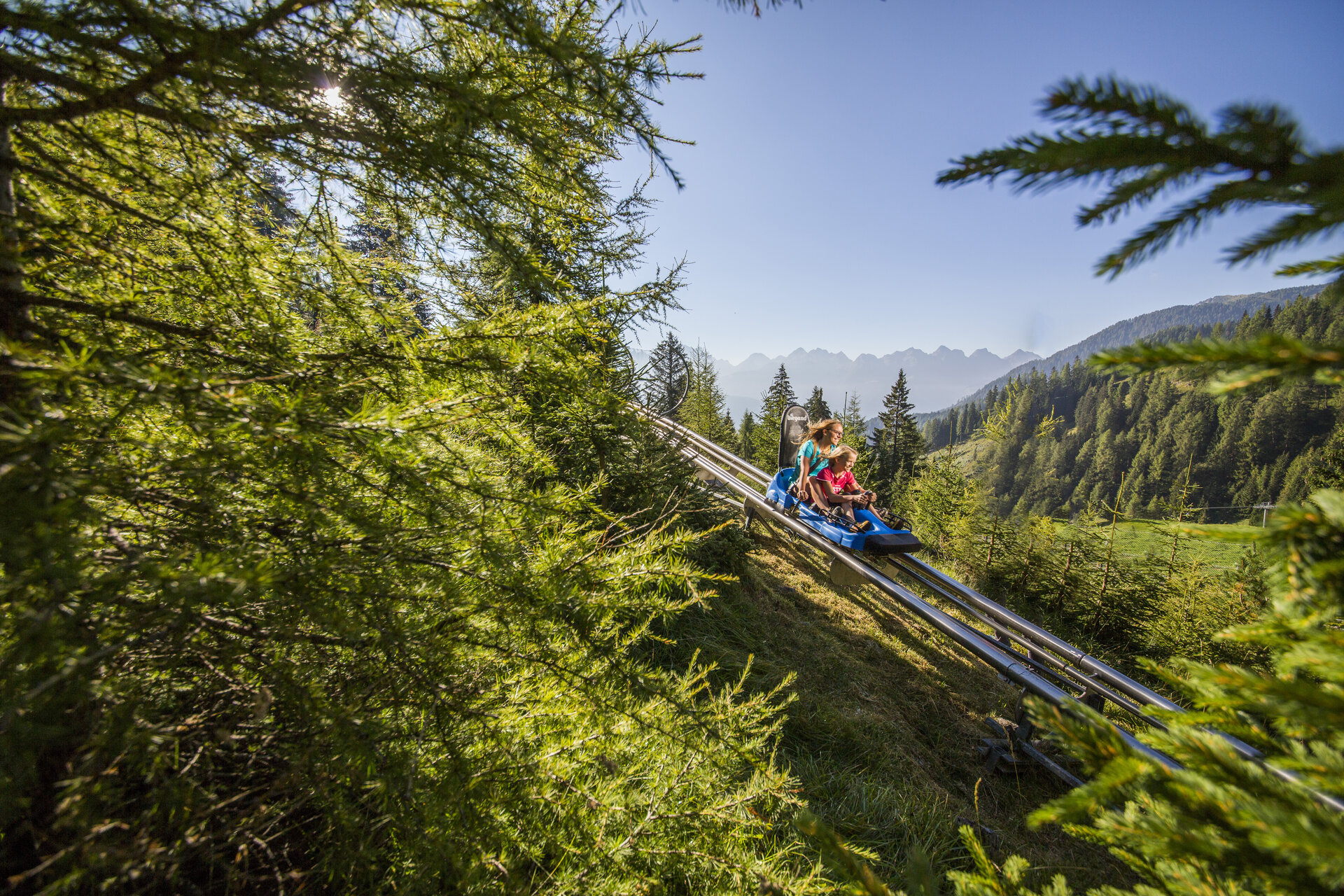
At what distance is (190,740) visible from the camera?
1724 mm

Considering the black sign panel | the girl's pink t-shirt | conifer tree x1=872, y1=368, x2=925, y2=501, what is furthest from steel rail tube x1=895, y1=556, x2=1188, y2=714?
conifer tree x1=872, y1=368, x2=925, y2=501

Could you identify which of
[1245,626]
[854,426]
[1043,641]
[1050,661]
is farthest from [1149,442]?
[1245,626]

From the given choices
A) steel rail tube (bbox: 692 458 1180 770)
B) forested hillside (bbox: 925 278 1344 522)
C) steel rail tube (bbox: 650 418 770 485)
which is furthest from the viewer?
forested hillside (bbox: 925 278 1344 522)

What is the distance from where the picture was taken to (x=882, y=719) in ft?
14.9

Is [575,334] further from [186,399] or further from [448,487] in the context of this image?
[186,399]

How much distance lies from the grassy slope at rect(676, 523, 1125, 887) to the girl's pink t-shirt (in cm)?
131

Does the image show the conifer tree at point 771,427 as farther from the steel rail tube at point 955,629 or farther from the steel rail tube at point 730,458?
the steel rail tube at point 955,629

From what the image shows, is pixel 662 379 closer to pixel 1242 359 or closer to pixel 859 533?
pixel 859 533

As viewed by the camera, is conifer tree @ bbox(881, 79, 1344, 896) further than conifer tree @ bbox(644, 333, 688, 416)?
No

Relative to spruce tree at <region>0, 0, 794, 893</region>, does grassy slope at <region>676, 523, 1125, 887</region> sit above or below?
below

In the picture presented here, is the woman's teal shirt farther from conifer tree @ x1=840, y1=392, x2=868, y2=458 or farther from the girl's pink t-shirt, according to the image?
conifer tree @ x1=840, y1=392, x2=868, y2=458

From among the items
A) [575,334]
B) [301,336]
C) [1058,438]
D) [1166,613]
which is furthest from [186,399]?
[1058,438]

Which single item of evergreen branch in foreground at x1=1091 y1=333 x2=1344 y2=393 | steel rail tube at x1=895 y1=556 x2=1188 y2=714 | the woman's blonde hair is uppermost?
evergreen branch in foreground at x1=1091 y1=333 x2=1344 y2=393

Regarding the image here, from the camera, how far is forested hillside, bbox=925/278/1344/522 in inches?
2544
